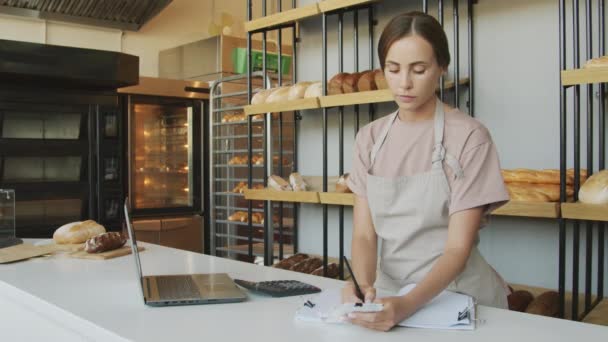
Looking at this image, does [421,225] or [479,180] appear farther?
[421,225]

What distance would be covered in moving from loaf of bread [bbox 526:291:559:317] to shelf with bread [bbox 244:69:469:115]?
841 mm

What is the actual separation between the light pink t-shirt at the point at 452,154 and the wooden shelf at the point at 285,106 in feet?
3.52

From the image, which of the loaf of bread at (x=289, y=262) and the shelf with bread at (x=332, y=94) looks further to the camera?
the loaf of bread at (x=289, y=262)

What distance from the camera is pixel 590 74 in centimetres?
187

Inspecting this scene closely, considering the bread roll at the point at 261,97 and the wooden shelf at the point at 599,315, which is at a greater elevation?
the bread roll at the point at 261,97

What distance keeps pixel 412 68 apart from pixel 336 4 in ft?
4.19

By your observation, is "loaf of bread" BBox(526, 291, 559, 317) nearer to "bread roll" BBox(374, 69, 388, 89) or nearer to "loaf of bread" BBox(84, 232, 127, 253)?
"bread roll" BBox(374, 69, 388, 89)

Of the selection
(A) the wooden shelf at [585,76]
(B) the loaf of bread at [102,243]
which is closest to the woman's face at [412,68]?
(A) the wooden shelf at [585,76]

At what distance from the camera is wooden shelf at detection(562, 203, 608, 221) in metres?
1.88

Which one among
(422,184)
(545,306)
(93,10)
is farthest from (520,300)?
(93,10)

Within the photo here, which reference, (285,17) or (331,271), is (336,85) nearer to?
(285,17)

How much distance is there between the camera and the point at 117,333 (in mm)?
1123

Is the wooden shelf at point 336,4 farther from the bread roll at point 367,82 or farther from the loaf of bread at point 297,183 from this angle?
the loaf of bread at point 297,183

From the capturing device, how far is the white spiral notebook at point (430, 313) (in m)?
1.13
